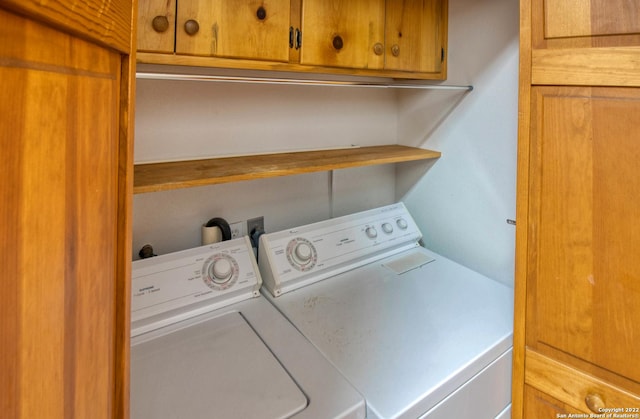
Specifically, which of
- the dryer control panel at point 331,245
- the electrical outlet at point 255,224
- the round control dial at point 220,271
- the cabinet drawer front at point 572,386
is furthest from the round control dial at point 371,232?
the cabinet drawer front at point 572,386

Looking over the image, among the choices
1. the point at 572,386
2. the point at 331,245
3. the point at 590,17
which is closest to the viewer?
the point at 590,17

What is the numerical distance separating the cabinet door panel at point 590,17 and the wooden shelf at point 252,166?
75cm

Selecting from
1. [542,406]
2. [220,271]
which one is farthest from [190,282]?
[542,406]

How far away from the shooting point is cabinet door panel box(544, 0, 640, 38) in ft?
2.56

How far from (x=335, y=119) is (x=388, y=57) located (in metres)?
0.41

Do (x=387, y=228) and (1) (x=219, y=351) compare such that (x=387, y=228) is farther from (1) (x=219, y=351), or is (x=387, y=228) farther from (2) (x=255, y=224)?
(1) (x=219, y=351)

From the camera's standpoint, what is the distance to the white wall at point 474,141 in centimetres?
141

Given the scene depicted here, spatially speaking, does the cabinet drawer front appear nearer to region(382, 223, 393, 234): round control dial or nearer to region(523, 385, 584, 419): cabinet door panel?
region(523, 385, 584, 419): cabinet door panel

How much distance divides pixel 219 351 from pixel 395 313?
1.99 feet

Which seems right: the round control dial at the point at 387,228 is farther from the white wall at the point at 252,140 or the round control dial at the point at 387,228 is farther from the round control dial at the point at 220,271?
the round control dial at the point at 220,271

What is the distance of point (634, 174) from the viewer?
0.81m

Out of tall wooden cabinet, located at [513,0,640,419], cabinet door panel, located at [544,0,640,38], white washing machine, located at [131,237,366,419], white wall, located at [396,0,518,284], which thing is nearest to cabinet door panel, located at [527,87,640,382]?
tall wooden cabinet, located at [513,0,640,419]

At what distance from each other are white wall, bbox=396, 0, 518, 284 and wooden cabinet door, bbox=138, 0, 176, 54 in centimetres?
122

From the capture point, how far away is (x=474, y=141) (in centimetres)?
155
